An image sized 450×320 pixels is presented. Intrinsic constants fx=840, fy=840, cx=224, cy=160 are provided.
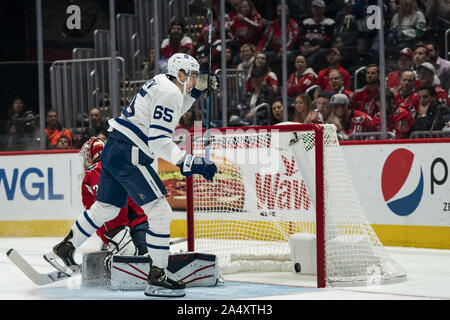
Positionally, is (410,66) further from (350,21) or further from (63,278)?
(63,278)

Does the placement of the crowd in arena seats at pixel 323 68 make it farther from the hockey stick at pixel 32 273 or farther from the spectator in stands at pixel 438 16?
the hockey stick at pixel 32 273

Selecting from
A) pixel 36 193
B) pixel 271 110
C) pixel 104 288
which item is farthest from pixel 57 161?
pixel 104 288

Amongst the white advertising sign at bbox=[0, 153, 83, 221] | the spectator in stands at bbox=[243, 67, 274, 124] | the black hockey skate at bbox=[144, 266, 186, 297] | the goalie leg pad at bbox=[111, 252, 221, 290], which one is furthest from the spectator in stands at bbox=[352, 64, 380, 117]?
the black hockey skate at bbox=[144, 266, 186, 297]

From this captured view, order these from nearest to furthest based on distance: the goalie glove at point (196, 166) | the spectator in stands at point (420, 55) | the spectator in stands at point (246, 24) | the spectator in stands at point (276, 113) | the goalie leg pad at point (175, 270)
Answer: the goalie glove at point (196, 166) → the goalie leg pad at point (175, 270) → the spectator in stands at point (420, 55) → the spectator in stands at point (276, 113) → the spectator in stands at point (246, 24)

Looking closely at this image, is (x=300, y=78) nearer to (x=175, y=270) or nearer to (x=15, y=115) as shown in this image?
(x=15, y=115)

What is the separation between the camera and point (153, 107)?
4.38m

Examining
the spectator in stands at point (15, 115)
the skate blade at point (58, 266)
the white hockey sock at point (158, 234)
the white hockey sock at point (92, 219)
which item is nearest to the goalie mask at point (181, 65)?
the white hockey sock at point (158, 234)

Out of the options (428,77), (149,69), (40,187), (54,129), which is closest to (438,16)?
(428,77)

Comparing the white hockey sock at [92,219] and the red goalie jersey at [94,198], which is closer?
the white hockey sock at [92,219]

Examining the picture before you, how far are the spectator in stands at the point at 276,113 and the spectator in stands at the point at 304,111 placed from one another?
0.35 m

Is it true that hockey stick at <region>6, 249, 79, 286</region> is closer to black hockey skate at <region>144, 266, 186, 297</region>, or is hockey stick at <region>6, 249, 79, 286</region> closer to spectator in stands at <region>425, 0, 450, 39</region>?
black hockey skate at <region>144, 266, 186, 297</region>

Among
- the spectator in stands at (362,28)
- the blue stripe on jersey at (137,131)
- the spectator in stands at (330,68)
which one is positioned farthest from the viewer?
the spectator in stands at (362,28)

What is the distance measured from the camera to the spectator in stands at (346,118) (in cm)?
762

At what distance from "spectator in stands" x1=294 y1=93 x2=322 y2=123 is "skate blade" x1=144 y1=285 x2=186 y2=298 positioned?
3.49 meters
